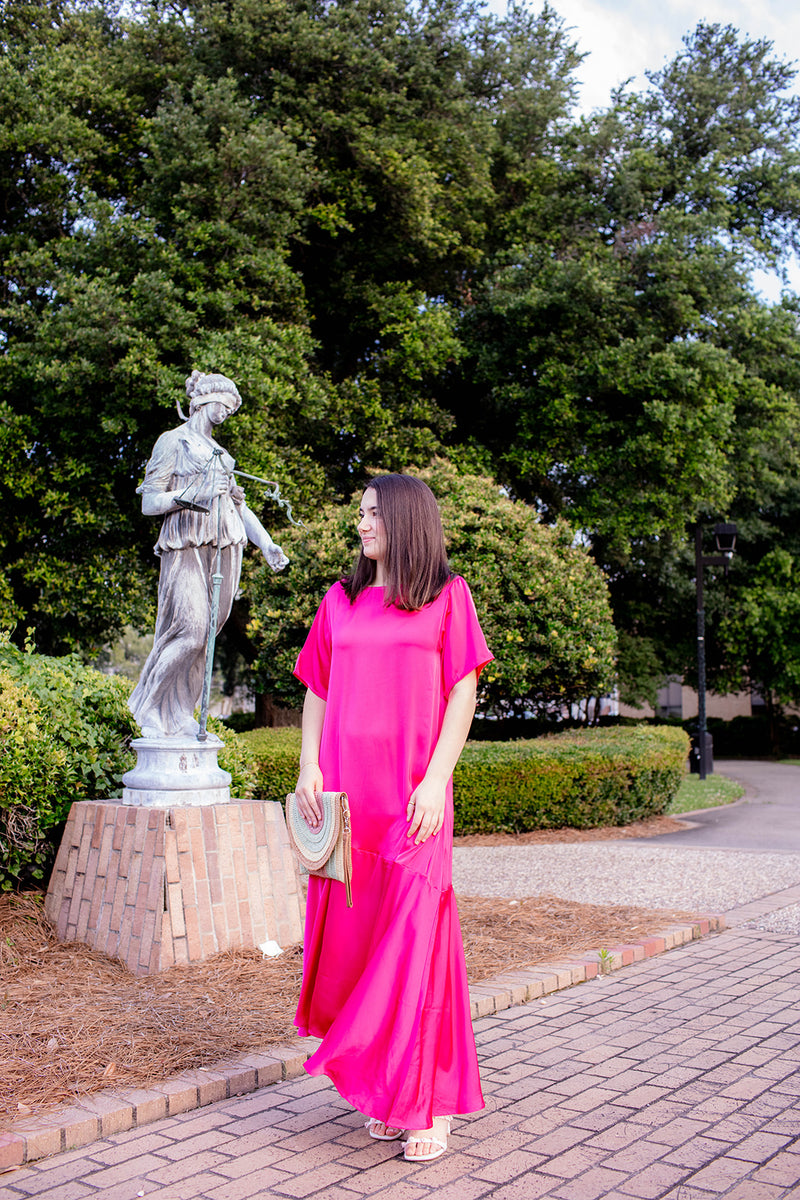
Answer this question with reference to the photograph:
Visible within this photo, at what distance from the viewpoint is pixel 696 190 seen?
20.2m

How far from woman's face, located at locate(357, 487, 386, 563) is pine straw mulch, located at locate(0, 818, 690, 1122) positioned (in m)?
2.07

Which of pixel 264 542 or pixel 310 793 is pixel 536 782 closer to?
pixel 264 542

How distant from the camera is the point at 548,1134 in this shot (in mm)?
3494

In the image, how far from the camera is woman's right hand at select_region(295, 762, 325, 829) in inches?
136

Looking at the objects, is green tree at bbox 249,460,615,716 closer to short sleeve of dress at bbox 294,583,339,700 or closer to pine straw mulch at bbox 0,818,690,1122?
pine straw mulch at bbox 0,818,690,1122

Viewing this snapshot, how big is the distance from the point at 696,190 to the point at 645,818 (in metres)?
13.0

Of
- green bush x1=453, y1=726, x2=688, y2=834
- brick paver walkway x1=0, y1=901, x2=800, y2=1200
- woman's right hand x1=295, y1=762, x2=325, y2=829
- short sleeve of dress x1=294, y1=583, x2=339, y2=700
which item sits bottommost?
brick paver walkway x1=0, y1=901, x2=800, y2=1200

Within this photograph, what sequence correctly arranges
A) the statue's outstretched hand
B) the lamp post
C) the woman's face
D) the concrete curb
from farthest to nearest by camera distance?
the lamp post
the statue's outstretched hand
the woman's face
the concrete curb

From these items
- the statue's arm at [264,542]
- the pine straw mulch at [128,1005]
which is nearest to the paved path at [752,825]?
the pine straw mulch at [128,1005]

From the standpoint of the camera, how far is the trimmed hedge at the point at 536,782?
11586 mm

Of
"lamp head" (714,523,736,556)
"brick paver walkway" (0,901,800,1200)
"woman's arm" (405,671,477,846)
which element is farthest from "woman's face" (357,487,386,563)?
"lamp head" (714,523,736,556)

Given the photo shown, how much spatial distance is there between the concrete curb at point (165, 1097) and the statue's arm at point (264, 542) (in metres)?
2.47

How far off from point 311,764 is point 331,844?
1.13ft

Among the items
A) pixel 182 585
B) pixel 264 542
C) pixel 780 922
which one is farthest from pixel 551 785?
pixel 182 585
